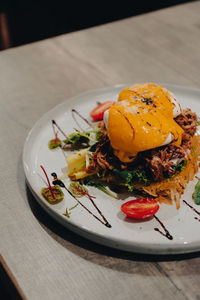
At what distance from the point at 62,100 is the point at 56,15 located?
559cm

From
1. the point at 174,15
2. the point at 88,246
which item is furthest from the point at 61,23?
the point at 88,246

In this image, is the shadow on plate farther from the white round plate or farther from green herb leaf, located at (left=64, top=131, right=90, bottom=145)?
green herb leaf, located at (left=64, top=131, right=90, bottom=145)

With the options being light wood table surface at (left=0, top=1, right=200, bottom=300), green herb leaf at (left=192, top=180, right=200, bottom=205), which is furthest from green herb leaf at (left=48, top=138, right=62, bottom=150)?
green herb leaf at (left=192, top=180, right=200, bottom=205)

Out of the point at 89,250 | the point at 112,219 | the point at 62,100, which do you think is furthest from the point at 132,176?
the point at 62,100

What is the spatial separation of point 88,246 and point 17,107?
6.47 feet

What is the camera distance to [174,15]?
5.43 meters

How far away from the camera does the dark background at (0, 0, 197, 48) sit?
318 inches

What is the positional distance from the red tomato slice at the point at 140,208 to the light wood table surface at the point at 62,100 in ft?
0.82

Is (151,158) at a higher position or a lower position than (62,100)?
higher

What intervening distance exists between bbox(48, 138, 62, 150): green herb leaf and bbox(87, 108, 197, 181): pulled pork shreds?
0.38 meters

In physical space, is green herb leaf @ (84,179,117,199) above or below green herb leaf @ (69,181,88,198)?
below

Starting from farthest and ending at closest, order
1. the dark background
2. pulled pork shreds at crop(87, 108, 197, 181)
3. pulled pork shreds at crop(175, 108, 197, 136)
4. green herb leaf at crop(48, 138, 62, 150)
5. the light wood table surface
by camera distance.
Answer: the dark background
green herb leaf at crop(48, 138, 62, 150)
pulled pork shreds at crop(175, 108, 197, 136)
pulled pork shreds at crop(87, 108, 197, 181)
the light wood table surface

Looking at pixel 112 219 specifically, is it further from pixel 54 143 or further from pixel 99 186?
pixel 54 143

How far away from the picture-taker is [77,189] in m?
2.46
